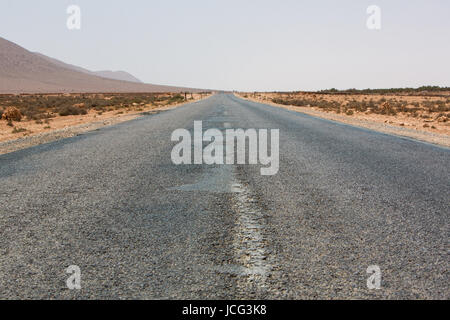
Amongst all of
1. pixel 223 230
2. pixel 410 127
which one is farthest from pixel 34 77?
pixel 223 230

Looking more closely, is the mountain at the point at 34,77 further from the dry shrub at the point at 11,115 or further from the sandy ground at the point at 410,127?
the sandy ground at the point at 410,127

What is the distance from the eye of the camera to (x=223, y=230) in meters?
3.46

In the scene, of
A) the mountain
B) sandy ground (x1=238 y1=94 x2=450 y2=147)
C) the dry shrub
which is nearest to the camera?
sandy ground (x1=238 y1=94 x2=450 y2=147)

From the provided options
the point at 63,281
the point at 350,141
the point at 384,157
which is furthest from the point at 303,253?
the point at 350,141

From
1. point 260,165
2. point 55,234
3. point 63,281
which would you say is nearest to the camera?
point 63,281

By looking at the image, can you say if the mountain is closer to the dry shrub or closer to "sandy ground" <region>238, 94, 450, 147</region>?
the dry shrub

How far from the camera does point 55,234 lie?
335cm

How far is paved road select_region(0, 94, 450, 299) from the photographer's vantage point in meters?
2.46

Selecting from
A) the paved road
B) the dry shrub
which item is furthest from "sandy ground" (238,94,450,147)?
the dry shrub

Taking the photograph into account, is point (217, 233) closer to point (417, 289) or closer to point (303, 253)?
point (303, 253)

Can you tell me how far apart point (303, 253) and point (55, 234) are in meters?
2.22

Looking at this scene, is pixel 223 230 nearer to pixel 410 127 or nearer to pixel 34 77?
pixel 410 127

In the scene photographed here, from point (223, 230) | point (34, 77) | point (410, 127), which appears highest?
point (34, 77)

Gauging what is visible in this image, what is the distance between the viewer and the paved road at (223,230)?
8.08 feet
